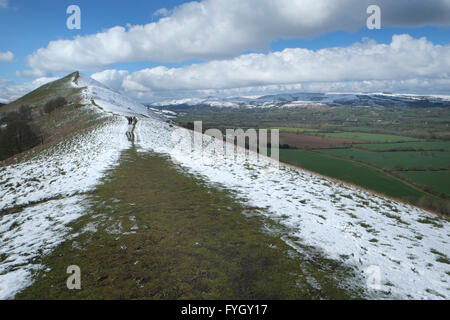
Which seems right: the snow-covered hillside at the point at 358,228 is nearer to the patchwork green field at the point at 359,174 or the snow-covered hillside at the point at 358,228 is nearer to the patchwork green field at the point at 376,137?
the patchwork green field at the point at 359,174

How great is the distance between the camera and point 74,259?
6805 mm

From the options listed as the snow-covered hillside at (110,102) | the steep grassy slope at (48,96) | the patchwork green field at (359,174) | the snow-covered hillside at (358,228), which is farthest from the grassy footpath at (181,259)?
the steep grassy slope at (48,96)

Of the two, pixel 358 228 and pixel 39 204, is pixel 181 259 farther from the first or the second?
pixel 39 204

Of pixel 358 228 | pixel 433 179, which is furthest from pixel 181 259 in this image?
pixel 433 179

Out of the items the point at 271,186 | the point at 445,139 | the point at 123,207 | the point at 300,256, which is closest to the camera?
the point at 300,256

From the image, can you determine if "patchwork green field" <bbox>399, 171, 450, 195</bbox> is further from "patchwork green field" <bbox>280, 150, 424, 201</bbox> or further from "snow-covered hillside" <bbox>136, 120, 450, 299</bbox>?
"snow-covered hillside" <bbox>136, 120, 450, 299</bbox>

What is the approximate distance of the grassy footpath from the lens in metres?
5.62

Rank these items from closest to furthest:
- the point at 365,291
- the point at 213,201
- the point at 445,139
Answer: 1. the point at 365,291
2. the point at 213,201
3. the point at 445,139

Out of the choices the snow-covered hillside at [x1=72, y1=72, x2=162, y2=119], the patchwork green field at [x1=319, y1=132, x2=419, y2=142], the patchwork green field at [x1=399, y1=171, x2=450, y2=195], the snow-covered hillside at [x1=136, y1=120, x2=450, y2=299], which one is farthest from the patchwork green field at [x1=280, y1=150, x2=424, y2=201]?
the patchwork green field at [x1=319, y1=132, x2=419, y2=142]

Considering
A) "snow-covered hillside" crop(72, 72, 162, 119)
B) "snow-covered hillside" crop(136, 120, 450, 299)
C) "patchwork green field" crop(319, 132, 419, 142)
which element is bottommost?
"snow-covered hillside" crop(136, 120, 450, 299)

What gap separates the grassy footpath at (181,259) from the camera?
5.62 m
